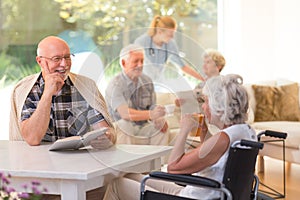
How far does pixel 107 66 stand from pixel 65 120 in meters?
0.57

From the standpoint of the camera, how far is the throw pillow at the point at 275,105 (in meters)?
5.94

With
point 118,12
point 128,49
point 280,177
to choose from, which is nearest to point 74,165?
point 128,49

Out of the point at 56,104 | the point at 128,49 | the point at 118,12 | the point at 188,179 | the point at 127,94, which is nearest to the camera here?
the point at 188,179

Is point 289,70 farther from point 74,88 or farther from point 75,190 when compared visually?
point 75,190

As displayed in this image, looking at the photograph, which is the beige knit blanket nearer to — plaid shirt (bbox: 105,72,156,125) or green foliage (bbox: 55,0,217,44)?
plaid shirt (bbox: 105,72,156,125)

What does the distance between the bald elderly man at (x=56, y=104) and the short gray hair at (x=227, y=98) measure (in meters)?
0.60

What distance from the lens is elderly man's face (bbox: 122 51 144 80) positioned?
275 centimetres

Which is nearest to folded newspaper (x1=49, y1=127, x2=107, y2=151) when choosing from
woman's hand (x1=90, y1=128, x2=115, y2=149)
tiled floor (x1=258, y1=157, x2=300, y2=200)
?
woman's hand (x1=90, y1=128, x2=115, y2=149)

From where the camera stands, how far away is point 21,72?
19.6 ft

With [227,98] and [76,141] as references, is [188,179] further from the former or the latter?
[76,141]

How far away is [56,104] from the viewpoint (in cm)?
324

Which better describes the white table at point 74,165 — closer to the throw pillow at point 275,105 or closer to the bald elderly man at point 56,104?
the bald elderly man at point 56,104

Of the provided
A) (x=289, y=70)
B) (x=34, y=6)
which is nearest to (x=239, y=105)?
(x=34, y=6)

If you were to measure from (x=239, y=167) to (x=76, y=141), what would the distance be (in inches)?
31.6
